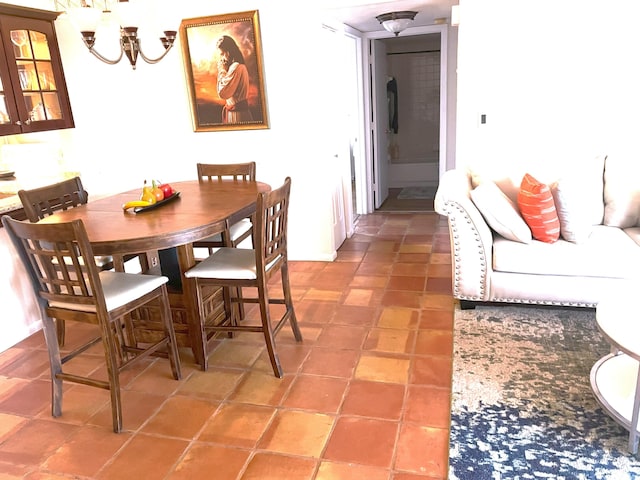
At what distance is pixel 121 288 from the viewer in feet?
7.58

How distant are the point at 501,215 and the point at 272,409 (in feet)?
5.85

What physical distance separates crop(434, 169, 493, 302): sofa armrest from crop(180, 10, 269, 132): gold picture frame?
1.81 metres

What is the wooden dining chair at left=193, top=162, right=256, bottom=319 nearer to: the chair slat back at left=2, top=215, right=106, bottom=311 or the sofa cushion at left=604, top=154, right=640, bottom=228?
the chair slat back at left=2, top=215, right=106, bottom=311

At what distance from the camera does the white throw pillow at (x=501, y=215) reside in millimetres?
2969

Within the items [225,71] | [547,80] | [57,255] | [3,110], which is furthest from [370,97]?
[57,255]

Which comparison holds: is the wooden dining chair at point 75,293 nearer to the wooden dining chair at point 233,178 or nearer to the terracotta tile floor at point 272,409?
the terracotta tile floor at point 272,409

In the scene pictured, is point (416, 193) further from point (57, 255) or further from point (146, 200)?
point (57, 255)

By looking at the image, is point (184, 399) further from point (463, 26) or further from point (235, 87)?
point (463, 26)

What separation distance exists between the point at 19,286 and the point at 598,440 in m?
3.41

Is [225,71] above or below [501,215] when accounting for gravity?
above

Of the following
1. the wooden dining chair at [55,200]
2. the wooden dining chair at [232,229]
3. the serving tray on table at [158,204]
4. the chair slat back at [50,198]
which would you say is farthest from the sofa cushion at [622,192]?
the chair slat back at [50,198]

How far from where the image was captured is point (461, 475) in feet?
5.97

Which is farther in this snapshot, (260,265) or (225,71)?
(225,71)

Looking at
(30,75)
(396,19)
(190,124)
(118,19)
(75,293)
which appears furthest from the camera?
(190,124)
